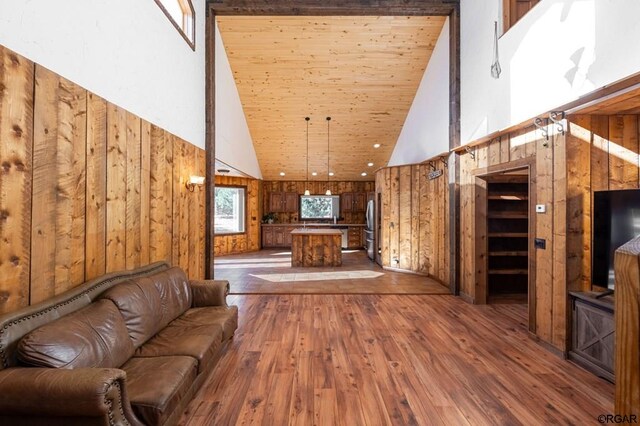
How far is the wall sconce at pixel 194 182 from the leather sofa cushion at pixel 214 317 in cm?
176

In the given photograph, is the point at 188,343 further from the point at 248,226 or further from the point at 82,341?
the point at 248,226

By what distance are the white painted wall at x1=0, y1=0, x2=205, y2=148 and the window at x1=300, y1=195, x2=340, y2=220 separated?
677 centimetres

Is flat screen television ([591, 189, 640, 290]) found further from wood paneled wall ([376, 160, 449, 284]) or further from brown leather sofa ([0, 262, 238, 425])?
brown leather sofa ([0, 262, 238, 425])

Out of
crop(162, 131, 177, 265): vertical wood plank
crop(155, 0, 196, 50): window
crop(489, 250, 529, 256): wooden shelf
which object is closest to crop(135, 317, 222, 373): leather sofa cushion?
crop(162, 131, 177, 265): vertical wood plank

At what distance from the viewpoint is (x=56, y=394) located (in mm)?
1417

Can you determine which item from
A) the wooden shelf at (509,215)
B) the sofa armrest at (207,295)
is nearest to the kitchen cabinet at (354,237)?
the wooden shelf at (509,215)

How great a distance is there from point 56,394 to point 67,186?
1.38 m

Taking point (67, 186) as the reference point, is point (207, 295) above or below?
below

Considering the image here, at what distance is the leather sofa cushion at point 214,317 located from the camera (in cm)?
279

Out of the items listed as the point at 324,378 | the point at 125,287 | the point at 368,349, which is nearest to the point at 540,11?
the point at 368,349

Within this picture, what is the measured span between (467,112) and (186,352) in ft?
15.0

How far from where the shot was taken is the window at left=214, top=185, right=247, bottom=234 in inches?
366

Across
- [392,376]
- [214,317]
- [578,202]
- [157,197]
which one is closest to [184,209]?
[157,197]

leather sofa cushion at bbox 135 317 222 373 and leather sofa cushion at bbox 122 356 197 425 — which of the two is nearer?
leather sofa cushion at bbox 122 356 197 425
